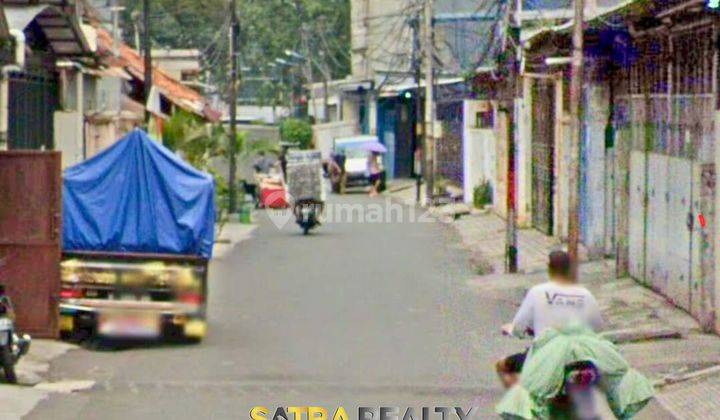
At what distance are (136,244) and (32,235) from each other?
1.30m

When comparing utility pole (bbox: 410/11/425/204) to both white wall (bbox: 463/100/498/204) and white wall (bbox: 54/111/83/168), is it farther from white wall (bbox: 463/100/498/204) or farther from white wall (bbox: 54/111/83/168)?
white wall (bbox: 54/111/83/168)

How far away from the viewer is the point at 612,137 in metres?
30.7

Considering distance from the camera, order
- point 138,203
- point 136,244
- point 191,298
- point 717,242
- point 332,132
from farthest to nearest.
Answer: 1. point 332,132
2. point 138,203
3. point 136,244
4. point 717,242
5. point 191,298

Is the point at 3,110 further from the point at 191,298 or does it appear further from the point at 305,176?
the point at 305,176

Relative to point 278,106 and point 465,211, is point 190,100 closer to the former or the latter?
point 465,211

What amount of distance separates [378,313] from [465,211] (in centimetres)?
2761

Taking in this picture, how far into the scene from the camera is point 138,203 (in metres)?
20.5

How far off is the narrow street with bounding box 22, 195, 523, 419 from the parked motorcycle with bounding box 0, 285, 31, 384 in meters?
0.65

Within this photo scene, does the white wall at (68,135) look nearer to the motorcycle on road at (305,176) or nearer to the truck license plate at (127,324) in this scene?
the motorcycle on road at (305,176)

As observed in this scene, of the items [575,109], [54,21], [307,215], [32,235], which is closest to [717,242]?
[575,109]

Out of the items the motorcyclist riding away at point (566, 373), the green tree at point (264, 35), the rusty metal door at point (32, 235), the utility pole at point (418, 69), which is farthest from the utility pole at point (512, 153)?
the green tree at point (264, 35)

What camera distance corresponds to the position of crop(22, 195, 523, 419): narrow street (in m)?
15.9

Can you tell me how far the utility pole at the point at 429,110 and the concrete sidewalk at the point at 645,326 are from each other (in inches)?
832

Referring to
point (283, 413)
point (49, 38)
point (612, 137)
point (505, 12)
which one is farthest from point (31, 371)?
point (505, 12)
